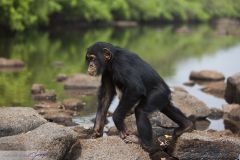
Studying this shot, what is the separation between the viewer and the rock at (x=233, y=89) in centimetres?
1655

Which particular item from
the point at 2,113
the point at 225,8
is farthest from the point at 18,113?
the point at 225,8

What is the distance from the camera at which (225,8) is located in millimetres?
111438

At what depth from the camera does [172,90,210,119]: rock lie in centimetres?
1407

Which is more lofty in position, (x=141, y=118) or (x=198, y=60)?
(x=141, y=118)

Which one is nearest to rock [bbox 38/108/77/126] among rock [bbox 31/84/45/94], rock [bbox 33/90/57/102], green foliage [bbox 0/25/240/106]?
green foliage [bbox 0/25/240/106]

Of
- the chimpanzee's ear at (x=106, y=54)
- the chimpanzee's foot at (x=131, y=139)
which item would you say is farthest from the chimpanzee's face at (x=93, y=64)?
the chimpanzee's foot at (x=131, y=139)

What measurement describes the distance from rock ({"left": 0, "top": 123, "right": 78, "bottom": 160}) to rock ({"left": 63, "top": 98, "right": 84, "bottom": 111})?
6.83 metres

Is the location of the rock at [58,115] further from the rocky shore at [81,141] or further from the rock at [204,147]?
the rock at [204,147]

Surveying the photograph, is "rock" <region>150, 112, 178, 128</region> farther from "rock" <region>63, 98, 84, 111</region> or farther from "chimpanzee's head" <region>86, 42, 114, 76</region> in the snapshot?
"rock" <region>63, 98, 84, 111</region>

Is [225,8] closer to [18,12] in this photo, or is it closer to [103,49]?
[18,12]

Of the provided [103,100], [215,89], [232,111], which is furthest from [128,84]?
[215,89]

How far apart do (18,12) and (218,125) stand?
2787 centimetres

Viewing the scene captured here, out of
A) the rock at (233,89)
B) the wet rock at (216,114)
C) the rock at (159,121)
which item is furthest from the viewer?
the rock at (233,89)

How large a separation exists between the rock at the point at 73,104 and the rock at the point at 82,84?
2.98 m
